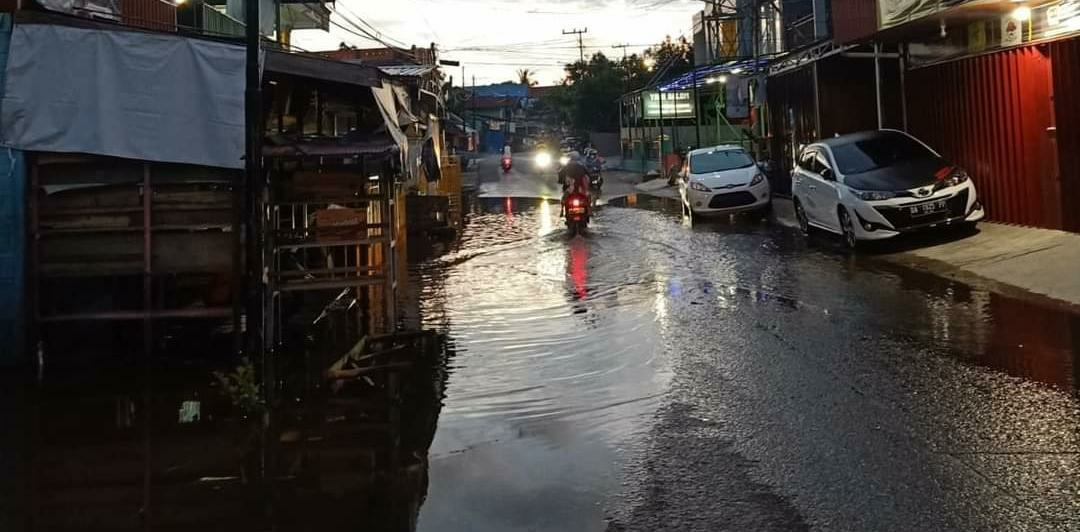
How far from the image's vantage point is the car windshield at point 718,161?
22.0 m

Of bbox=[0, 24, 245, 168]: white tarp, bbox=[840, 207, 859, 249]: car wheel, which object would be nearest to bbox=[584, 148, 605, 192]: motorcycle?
bbox=[840, 207, 859, 249]: car wheel

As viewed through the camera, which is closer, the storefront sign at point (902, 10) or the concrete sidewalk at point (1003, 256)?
the concrete sidewalk at point (1003, 256)

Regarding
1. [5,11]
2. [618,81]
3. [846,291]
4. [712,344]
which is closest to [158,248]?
[5,11]

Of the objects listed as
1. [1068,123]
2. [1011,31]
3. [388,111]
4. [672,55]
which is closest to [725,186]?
[1011,31]

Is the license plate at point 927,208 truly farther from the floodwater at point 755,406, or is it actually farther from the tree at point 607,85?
the tree at point 607,85

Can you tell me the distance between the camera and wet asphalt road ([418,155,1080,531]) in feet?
16.3

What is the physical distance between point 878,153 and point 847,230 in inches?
54.8

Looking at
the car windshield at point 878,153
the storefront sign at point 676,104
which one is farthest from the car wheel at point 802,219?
the storefront sign at point 676,104

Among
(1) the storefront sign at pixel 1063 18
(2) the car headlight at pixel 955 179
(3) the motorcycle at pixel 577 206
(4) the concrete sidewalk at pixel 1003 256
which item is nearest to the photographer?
(4) the concrete sidewalk at pixel 1003 256

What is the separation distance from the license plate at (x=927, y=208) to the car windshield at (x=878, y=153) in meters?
1.18

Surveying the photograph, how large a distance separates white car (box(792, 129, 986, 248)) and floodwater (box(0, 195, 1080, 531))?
2.93 m

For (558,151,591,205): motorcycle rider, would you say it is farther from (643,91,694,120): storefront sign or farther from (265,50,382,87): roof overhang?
(643,91,694,120): storefront sign

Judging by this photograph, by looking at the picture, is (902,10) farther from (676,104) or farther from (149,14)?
(676,104)

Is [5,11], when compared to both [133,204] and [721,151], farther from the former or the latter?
[721,151]
